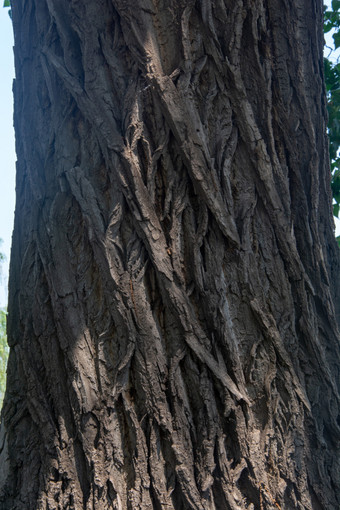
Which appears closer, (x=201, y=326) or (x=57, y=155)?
(x=201, y=326)

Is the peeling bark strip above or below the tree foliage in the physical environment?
below

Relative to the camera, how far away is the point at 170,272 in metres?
1.81

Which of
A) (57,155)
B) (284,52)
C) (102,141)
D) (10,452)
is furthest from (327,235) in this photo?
(10,452)

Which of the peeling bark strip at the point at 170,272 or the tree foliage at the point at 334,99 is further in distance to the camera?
the tree foliage at the point at 334,99

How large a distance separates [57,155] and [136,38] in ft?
1.84

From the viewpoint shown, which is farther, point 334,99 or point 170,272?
point 334,99

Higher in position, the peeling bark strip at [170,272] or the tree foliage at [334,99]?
the tree foliage at [334,99]

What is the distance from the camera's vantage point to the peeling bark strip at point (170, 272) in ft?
5.62

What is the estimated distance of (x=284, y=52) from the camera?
215 cm

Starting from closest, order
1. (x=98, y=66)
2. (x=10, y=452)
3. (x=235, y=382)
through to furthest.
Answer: (x=235, y=382) < (x=10, y=452) < (x=98, y=66)

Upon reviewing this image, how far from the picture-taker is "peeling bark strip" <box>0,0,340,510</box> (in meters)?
1.71

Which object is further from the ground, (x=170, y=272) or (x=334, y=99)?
(x=334, y=99)

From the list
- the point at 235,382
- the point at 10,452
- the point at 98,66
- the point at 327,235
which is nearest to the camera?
the point at 235,382

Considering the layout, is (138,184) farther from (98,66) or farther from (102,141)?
(98,66)
